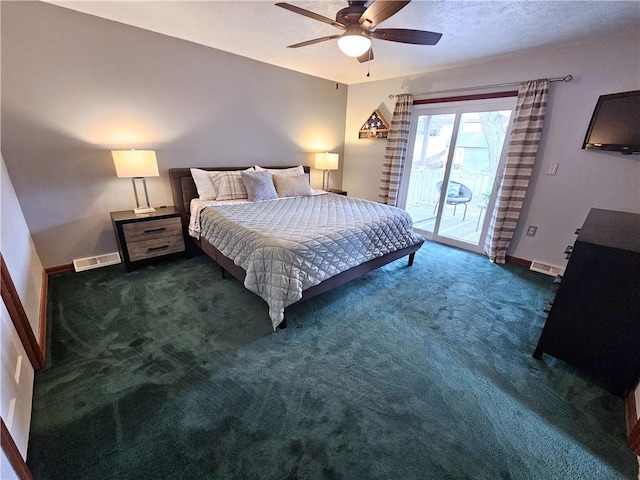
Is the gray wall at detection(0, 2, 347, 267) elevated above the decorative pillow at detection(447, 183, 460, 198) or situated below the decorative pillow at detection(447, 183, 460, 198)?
above

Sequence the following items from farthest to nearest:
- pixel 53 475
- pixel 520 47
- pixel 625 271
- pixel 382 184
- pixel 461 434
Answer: pixel 382 184, pixel 520 47, pixel 625 271, pixel 461 434, pixel 53 475

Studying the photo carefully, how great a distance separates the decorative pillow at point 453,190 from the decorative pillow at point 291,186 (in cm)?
210

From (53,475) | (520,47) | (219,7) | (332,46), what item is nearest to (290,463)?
(53,475)

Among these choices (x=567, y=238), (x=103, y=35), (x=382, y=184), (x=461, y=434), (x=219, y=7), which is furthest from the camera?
(x=382, y=184)

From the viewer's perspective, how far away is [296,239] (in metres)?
2.01

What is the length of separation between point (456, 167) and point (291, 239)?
9.80ft

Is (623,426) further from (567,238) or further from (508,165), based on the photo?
(508,165)

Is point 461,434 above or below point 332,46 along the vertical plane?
below

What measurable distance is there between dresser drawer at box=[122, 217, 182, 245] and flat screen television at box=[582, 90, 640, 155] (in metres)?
4.38

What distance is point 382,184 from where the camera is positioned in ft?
14.6

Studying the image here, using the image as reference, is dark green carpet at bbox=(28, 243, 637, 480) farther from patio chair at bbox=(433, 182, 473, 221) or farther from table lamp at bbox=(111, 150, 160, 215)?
patio chair at bbox=(433, 182, 473, 221)

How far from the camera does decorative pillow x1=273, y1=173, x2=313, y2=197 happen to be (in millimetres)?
3625

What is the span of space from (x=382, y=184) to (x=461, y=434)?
3.66 metres

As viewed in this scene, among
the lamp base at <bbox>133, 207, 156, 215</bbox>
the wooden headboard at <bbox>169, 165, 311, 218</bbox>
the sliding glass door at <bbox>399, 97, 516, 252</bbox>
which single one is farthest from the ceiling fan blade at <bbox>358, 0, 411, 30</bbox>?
the lamp base at <bbox>133, 207, 156, 215</bbox>
